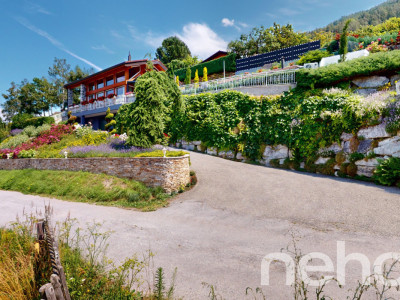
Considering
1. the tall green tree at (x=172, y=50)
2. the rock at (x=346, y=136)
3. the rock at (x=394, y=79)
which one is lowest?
the rock at (x=346, y=136)

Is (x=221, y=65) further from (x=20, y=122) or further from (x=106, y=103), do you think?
(x=20, y=122)

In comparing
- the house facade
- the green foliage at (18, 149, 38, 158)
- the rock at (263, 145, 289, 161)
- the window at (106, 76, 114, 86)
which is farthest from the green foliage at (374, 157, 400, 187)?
the window at (106, 76, 114, 86)

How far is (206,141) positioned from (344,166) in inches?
312

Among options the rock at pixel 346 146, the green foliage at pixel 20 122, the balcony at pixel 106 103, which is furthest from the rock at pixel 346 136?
the green foliage at pixel 20 122

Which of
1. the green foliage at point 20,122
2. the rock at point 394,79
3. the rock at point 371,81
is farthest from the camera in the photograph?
the green foliage at point 20,122

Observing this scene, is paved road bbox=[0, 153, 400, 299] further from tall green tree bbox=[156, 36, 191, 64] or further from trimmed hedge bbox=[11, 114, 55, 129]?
tall green tree bbox=[156, 36, 191, 64]

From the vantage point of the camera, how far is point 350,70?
38.1 feet

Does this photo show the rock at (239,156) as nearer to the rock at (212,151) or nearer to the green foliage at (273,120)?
the green foliage at (273,120)

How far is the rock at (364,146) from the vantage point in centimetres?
936

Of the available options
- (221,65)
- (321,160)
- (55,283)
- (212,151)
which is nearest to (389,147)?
(321,160)

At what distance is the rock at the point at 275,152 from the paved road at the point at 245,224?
5.39 ft

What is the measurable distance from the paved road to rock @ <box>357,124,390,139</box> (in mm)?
2186

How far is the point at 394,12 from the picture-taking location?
387 feet

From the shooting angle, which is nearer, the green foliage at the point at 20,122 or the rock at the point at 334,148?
the rock at the point at 334,148
